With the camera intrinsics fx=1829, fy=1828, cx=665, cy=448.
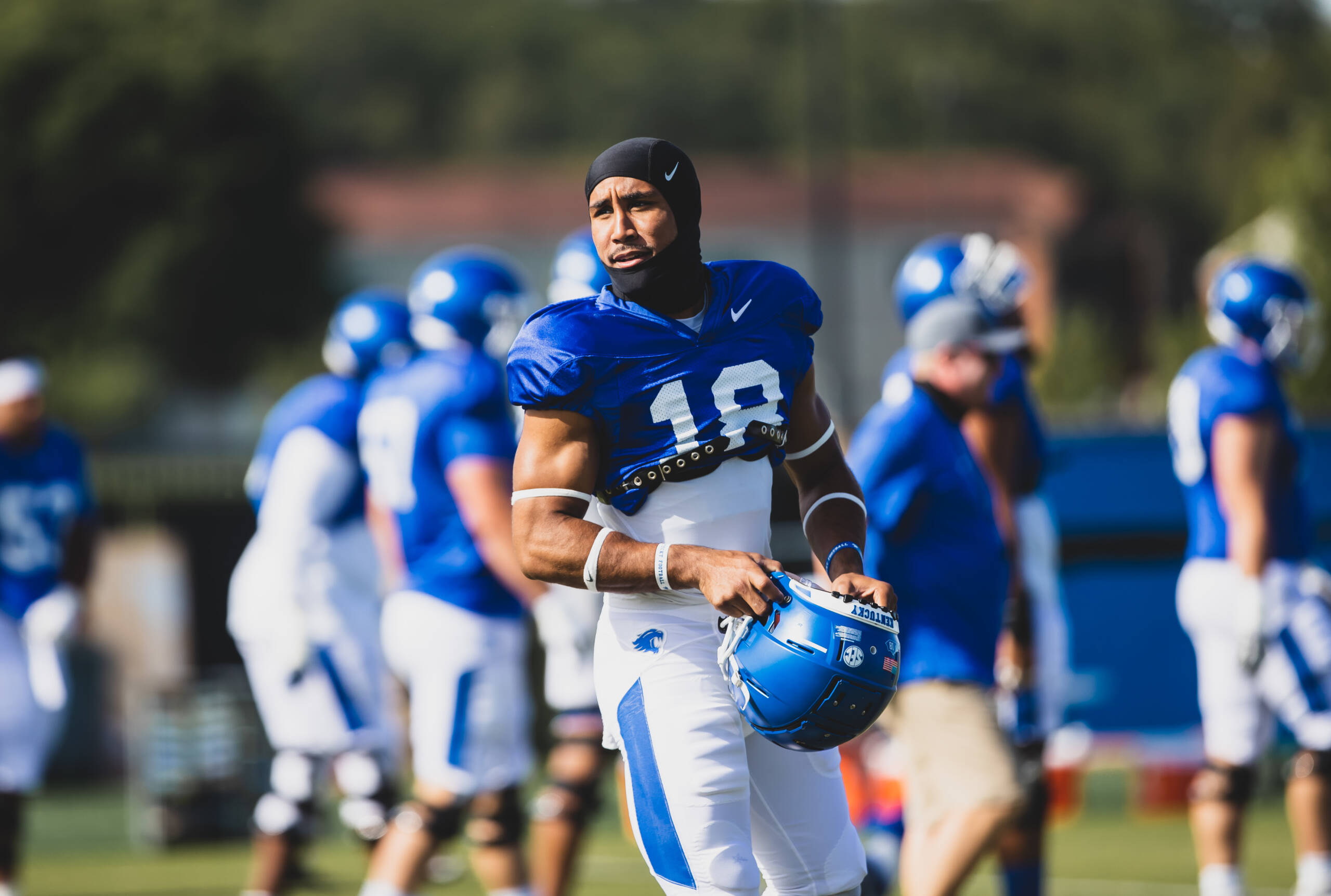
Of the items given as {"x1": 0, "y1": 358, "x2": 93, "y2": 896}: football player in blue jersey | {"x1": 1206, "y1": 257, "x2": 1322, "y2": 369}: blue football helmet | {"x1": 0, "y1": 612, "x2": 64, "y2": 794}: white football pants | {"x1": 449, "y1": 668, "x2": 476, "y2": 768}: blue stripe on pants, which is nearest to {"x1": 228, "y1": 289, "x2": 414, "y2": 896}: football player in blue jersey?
{"x1": 449, "y1": 668, "x2": 476, "y2": 768}: blue stripe on pants

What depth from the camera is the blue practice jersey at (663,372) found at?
386 cm

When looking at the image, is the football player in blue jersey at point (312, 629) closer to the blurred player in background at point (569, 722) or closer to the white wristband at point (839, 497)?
the blurred player in background at point (569, 722)

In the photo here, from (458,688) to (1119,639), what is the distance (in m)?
7.17

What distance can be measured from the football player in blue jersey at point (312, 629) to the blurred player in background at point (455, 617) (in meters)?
0.70

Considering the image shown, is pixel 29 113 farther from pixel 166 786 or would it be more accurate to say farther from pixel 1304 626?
pixel 1304 626

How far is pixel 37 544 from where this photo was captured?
338 inches

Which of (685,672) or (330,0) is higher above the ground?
(330,0)

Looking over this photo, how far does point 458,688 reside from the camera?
20.4 feet

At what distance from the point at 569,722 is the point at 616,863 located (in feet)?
8.47

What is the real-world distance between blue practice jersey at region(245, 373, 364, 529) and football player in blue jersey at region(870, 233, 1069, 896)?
2210mm

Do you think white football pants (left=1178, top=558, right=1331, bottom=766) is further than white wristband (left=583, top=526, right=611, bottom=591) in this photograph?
Yes

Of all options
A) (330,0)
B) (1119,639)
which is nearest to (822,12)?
(1119,639)

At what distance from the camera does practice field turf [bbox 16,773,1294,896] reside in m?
8.41

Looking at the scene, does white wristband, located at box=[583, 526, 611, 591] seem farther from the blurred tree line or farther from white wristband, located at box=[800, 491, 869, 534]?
the blurred tree line
